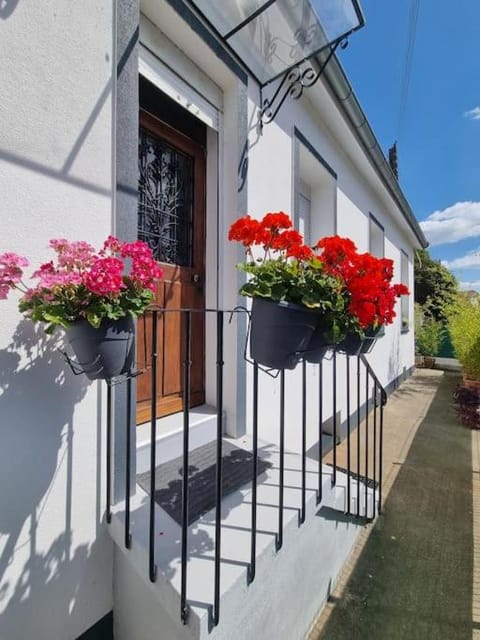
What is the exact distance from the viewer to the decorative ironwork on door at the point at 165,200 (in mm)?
2184

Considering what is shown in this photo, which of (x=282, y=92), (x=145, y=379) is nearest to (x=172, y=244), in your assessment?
(x=145, y=379)

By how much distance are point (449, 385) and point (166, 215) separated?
8.48 metres

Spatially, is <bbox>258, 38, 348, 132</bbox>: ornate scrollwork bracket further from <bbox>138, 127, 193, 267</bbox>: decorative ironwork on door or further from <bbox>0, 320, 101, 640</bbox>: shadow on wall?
<bbox>0, 320, 101, 640</bbox>: shadow on wall

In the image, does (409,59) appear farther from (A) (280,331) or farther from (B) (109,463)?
(B) (109,463)

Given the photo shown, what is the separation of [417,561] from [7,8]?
142 inches

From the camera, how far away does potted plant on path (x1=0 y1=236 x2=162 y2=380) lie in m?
1.15

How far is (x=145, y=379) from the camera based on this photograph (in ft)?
7.06

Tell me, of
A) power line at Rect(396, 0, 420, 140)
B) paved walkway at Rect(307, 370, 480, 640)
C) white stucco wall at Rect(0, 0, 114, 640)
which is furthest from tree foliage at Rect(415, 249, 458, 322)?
white stucco wall at Rect(0, 0, 114, 640)

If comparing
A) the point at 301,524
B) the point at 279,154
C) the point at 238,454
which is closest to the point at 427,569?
the point at 301,524

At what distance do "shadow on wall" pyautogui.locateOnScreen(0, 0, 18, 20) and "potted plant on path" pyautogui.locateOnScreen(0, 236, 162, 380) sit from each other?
2.73ft

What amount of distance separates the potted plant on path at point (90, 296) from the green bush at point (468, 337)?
663 centimetres

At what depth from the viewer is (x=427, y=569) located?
2.21 metres

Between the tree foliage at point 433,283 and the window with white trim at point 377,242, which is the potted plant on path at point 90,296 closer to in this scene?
the window with white trim at point 377,242

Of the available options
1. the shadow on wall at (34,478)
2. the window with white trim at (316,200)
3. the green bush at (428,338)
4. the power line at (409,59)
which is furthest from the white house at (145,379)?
the green bush at (428,338)
